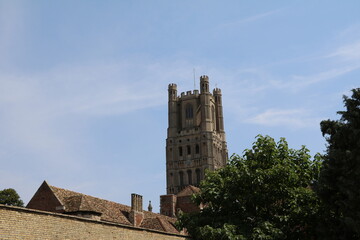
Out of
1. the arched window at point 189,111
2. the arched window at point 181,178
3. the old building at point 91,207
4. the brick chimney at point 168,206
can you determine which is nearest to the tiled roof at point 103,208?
the old building at point 91,207

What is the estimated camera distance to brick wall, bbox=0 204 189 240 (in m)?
18.4

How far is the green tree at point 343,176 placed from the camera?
53.6 feet

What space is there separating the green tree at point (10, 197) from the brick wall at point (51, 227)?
31679 millimetres

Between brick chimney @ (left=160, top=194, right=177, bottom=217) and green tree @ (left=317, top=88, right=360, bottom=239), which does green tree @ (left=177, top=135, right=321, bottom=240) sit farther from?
brick chimney @ (left=160, top=194, right=177, bottom=217)

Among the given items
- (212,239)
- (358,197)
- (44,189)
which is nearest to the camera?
(358,197)

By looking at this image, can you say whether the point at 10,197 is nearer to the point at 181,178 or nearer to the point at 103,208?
the point at 103,208

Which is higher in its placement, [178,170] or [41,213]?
[178,170]

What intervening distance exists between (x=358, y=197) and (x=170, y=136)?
284 feet

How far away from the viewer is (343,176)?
17031 millimetres

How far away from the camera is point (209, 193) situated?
21.6m

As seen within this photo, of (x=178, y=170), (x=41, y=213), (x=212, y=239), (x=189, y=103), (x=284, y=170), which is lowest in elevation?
(x=212, y=239)

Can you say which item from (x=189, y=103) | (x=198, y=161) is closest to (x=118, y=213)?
(x=198, y=161)

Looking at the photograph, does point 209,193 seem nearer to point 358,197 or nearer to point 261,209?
point 261,209

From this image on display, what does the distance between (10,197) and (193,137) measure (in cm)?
5358
